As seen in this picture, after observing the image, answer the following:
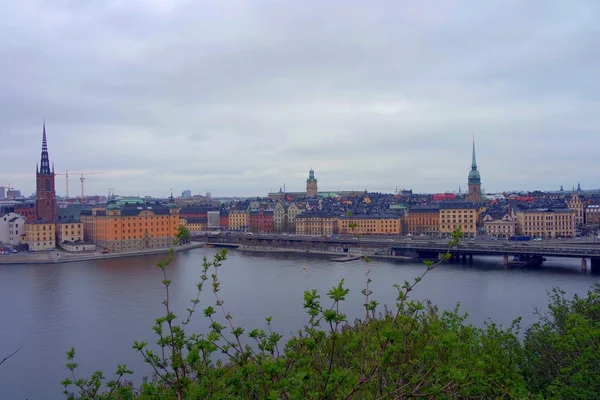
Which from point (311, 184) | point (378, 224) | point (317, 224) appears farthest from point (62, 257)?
point (311, 184)

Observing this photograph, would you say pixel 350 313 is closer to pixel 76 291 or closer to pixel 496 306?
pixel 496 306

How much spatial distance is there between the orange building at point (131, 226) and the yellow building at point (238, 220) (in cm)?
959

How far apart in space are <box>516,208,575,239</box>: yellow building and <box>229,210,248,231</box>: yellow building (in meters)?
16.8

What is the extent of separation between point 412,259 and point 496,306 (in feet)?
31.2

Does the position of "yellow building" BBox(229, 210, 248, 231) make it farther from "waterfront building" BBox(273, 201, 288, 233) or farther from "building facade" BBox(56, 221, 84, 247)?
"building facade" BBox(56, 221, 84, 247)

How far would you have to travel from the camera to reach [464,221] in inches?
1125

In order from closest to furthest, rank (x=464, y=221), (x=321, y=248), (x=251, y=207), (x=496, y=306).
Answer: (x=496, y=306)
(x=321, y=248)
(x=464, y=221)
(x=251, y=207)

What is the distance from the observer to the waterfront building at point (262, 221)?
108ft

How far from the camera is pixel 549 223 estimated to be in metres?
27.1

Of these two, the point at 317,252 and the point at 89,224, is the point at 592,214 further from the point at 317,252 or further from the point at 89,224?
the point at 89,224

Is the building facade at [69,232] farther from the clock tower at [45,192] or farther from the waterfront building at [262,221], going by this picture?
the waterfront building at [262,221]

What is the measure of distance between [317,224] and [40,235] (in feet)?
45.6

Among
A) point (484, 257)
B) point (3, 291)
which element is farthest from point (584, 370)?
point (484, 257)

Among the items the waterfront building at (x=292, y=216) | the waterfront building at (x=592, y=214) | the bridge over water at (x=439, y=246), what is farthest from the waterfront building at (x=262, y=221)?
the waterfront building at (x=592, y=214)
